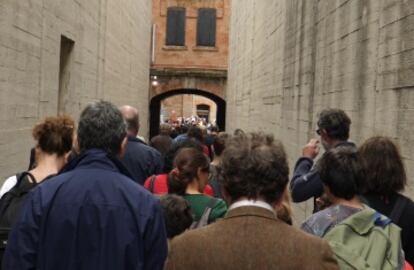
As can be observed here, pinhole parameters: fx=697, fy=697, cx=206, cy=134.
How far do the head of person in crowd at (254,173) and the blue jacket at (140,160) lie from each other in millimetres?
3585

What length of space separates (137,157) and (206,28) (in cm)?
2800

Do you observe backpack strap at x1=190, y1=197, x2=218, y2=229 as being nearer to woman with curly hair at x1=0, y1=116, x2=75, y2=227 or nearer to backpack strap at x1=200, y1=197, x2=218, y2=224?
backpack strap at x1=200, y1=197, x2=218, y2=224

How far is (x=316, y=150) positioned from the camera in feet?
17.6

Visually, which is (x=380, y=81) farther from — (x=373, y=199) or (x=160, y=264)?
(x=160, y=264)

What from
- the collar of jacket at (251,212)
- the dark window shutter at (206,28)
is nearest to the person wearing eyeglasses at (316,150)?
the collar of jacket at (251,212)

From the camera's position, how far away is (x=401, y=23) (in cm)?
573

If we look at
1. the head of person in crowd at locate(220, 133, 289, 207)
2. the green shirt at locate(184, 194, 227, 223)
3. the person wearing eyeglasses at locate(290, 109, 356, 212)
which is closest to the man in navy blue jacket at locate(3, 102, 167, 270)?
the head of person in crowd at locate(220, 133, 289, 207)

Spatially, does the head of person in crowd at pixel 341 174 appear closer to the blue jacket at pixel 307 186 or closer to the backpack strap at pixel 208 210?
the backpack strap at pixel 208 210

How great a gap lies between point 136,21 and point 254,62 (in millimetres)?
5777

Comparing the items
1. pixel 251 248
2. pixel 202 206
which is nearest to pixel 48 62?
pixel 202 206

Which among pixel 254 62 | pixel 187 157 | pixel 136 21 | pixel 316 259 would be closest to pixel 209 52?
pixel 136 21

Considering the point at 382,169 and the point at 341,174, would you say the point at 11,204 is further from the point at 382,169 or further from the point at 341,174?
the point at 382,169

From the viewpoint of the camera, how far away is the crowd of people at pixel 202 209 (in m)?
2.31

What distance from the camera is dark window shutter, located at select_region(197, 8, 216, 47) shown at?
1319 inches
